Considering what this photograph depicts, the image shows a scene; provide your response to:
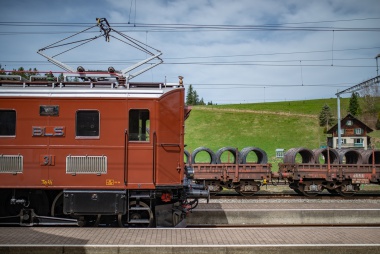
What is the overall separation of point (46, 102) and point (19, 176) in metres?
2.06

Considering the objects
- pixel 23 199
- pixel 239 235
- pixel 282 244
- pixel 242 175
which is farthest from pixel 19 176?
pixel 242 175

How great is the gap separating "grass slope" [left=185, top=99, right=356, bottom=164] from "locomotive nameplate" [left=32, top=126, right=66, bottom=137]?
34.6 m

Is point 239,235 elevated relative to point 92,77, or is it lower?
lower

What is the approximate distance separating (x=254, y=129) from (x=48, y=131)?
188ft

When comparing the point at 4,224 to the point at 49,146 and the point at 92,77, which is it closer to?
the point at 49,146

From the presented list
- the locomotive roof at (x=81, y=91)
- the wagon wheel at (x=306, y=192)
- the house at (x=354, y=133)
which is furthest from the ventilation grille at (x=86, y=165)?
the house at (x=354, y=133)

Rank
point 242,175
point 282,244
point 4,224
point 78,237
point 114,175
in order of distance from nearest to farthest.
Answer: point 282,244 < point 78,237 < point 114,175 < point 4,224 < point 242,175

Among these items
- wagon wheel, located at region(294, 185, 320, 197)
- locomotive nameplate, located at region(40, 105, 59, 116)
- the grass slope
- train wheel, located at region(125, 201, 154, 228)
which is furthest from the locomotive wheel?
the grass slope

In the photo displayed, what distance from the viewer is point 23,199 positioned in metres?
9.52

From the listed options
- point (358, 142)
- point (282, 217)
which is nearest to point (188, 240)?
point (282, 217)

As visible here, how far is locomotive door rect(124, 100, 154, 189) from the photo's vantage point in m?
9.32

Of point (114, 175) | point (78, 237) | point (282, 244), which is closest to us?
point (282, 244)

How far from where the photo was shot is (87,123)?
9398 millimetres

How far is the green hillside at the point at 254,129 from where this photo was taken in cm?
5447
